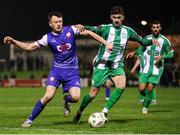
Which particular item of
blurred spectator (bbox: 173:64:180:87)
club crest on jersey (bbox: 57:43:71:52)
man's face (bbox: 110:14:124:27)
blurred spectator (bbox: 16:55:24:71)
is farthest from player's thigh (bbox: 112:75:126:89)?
blurred spectator (bbox: 16:55:24:71)

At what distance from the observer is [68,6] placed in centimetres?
4762

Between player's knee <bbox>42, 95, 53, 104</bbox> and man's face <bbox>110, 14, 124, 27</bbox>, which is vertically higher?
man's face <bbox>110, 14, 124, 27</bbox>

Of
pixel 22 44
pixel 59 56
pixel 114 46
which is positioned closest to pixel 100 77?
pixel 114 46

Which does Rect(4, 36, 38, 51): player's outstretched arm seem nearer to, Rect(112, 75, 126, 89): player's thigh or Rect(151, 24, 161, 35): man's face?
Rect(112, 75, 126, 89): player's thigh

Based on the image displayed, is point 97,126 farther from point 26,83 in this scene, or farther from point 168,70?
point 26,83

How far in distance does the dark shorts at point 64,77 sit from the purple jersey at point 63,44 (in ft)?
0.35

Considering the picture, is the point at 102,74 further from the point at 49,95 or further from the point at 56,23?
the point at 56,23

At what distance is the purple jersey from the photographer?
12195 mm

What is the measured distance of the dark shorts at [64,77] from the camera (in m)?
12.3

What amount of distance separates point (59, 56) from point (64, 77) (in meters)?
0.47

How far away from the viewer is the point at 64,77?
12.4 meters

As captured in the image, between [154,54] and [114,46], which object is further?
[154,54]

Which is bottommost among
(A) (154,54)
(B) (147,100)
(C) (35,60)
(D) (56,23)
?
(C) (35,60)

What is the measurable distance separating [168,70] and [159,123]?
28.7 m
